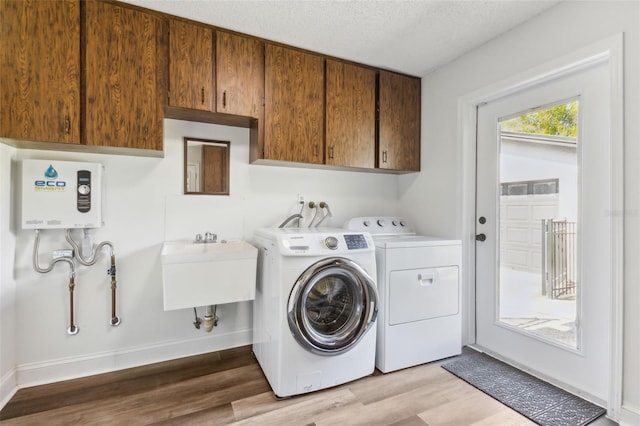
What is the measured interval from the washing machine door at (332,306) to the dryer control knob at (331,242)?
76 millimetres

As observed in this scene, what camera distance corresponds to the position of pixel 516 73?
2.11 meters

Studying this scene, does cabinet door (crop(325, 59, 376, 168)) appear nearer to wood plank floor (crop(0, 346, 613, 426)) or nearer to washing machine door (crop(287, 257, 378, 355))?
washing machine door (crop(287, 257, 378, 355))

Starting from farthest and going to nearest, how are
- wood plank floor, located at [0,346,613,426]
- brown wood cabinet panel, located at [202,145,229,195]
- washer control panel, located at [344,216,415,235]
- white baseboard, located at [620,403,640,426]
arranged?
washer control panel, located at [344,216,415,235], brown wood cabinet panel, located at [202,145,229,195], wood plank floor, located at [0,346,613,426], white baseboard, located at [620,403,640,426]

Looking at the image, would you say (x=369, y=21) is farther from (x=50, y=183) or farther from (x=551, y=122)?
(x=50, y=183)

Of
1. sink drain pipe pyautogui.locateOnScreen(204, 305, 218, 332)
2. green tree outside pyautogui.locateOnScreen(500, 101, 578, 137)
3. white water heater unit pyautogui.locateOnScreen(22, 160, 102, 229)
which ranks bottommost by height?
sink drain pipe pyautogui.locateOnScreen(204, 305, 218, 332)

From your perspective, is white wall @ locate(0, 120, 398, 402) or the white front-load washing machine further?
white wall @ locate(0, 120, 398, 402)

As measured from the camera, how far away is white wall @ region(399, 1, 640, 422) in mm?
1558

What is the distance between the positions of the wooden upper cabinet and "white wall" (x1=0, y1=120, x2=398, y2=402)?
34cm

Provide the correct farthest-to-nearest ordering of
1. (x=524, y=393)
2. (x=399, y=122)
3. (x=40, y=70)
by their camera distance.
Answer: (x=399, y=122)
(x=524, y=393)
(x=40, y=70)

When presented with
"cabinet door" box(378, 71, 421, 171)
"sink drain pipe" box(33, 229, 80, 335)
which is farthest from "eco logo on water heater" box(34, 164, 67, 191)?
"cabinet door" box(378, 71, 421, 171)

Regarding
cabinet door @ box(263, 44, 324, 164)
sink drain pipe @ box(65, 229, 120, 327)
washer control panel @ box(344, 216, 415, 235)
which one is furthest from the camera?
washer control panel @ box(344, 216, 415, 235)

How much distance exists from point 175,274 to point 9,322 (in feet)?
3.56

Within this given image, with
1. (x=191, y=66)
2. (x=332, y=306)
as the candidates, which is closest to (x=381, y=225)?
(x=332, y=306)

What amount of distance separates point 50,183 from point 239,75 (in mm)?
1398
